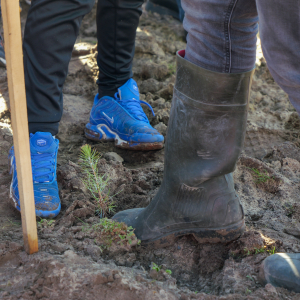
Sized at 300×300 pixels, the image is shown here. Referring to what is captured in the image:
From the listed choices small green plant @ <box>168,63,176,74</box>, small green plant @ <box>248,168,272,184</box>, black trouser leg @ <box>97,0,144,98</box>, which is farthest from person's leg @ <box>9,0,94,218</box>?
small green plant @ <box>168,63,176,74</box>

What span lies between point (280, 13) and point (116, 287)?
950mm

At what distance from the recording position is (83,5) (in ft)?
5.16

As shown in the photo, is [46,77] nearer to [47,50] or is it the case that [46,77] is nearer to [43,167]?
[47,50]

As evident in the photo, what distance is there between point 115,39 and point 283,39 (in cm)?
158

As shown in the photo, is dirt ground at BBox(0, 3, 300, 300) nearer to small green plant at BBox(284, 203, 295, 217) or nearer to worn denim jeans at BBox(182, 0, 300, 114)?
small green plant at BBox(284, 203, 295, 217)

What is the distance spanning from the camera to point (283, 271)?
1099 millimetres

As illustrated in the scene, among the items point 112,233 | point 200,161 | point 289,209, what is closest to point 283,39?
point 200,161

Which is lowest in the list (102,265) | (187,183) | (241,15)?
(102,265)

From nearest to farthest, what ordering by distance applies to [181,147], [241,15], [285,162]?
[241,15] < [181,147] < [285,162]

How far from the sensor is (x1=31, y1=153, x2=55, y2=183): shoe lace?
1585mm

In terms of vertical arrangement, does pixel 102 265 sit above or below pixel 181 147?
below

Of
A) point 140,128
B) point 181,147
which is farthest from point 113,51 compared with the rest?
point 181,147

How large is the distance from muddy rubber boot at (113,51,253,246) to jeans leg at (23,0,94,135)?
24.4 inches

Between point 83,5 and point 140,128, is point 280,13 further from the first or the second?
point 140,128
